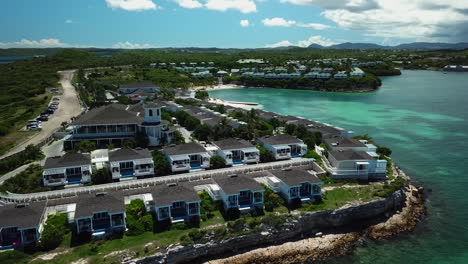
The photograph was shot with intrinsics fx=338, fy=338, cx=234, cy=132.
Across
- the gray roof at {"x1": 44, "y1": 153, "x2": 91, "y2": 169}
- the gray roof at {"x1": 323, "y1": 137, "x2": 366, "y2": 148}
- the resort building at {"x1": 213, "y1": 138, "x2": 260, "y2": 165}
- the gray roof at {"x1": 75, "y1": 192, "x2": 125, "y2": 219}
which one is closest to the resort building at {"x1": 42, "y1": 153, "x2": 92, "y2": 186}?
the gray roof at {"x1": 44, "y1": 153, "x2": 91, "y2": 169}

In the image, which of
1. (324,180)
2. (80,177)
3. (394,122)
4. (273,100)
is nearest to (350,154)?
(324,180)

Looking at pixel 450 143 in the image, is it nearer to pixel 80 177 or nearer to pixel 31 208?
pixel 80 177

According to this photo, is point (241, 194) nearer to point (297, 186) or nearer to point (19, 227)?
point (297, 186)

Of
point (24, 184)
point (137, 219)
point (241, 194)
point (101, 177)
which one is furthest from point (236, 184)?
point (24, 184)

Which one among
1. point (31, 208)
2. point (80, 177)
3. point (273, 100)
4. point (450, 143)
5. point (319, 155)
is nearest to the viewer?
point (31, 208)

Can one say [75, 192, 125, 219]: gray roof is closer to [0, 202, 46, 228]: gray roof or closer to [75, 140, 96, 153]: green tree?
[0, 202, 46, 228]: gray roof

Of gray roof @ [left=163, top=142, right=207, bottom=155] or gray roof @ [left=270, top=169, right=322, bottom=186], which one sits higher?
gray roof @ [left=163, top=142, right=207, bottom=155]
